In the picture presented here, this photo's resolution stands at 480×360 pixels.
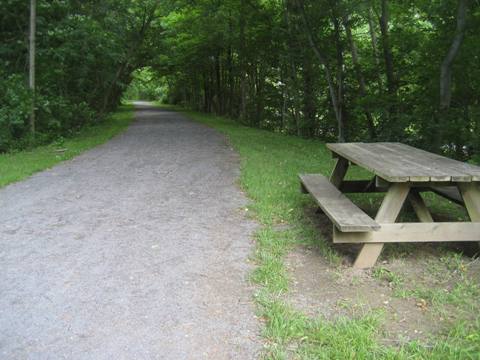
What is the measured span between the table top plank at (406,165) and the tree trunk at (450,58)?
16.2 ft

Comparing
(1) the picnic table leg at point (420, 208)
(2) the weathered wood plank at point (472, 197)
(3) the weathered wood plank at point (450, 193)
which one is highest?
(2) the weathered wood plank at point (472, 197)

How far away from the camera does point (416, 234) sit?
3.81 metres

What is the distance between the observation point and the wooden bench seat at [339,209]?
3.55 m

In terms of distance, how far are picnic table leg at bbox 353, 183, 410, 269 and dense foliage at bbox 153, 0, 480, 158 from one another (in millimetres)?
6310

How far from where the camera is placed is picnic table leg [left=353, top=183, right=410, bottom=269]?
3781 mm

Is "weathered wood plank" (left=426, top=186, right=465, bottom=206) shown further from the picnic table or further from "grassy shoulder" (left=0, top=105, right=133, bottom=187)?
"grassy shoulder" (left=0, top=105, right=133, bottom=187)

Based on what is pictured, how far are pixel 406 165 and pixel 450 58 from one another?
6.45 metres

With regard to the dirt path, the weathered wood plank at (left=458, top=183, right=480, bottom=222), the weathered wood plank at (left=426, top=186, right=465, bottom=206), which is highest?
the weathered wood plank at (left=458, top=183, right=480, bottom=222)

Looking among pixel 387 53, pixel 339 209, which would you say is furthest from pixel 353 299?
pixel 387 53

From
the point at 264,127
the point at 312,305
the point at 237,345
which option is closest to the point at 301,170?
the point at 312,305

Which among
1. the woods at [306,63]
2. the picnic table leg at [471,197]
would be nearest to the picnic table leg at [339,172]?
the picnic table leg at [471,197]

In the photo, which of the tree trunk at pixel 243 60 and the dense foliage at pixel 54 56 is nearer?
the dense foliage at pixel 54 56

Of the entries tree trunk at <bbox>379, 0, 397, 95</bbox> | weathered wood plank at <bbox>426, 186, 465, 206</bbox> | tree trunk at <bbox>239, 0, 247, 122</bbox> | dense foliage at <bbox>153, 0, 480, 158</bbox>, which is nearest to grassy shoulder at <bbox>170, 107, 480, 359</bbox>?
weathered wood plank at <bbox>426, 186, 465, 206</bbox>

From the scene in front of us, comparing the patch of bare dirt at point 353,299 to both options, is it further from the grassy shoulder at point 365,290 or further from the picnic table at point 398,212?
the picnic table at point 398,212
